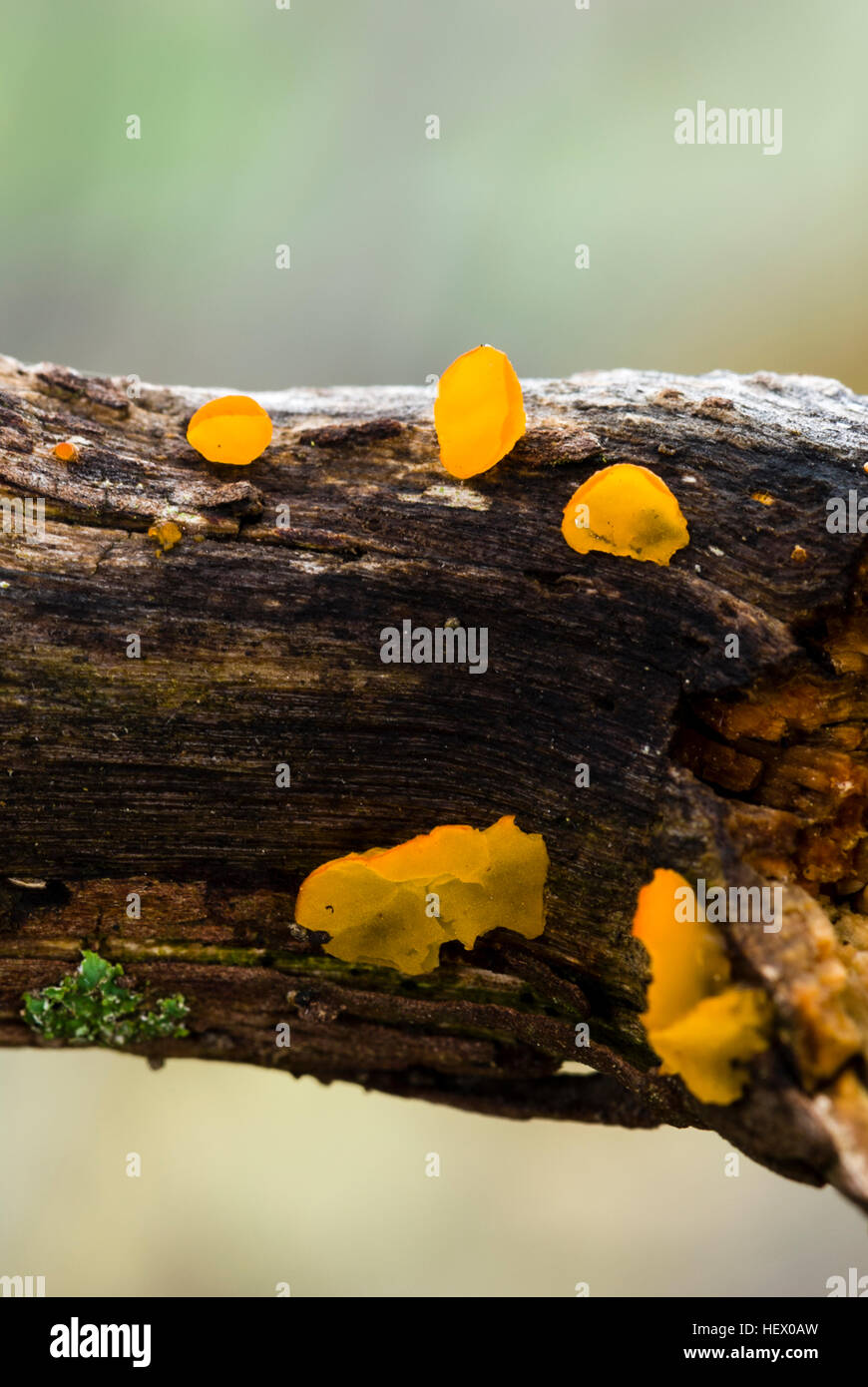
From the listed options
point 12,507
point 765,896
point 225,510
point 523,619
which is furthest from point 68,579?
point 765,896

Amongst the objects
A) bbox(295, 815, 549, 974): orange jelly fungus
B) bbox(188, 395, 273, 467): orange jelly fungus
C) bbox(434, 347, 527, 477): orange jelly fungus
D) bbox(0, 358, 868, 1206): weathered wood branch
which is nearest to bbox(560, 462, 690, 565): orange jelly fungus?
bbox(0, 358, 868, 1206): weathered wood branch

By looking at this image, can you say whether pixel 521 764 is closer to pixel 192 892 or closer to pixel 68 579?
pixel 192 892

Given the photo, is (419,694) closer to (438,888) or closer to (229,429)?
(438,888)

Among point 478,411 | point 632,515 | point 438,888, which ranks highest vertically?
point 478,411

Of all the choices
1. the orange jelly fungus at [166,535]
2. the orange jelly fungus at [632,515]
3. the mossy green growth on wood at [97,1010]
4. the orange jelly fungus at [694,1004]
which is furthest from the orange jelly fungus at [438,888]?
the orange jelly fungus at [166,535]

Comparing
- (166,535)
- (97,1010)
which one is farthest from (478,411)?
(97,1010)
